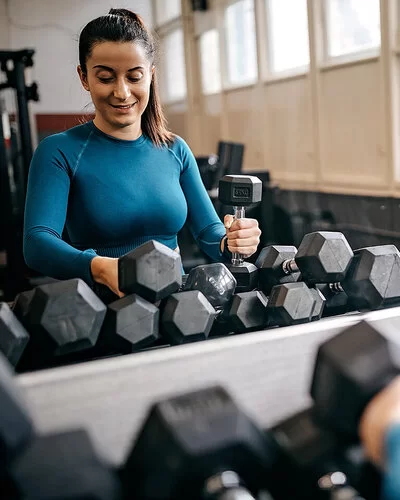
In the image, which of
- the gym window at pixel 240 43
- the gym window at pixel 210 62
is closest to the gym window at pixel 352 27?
the gym window at pixel 240 43

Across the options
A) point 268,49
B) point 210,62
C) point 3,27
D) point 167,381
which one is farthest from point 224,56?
point 167,381

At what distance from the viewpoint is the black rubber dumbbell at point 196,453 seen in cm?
50

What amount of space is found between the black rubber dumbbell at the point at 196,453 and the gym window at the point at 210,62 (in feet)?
18.5

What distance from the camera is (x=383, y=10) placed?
346 centimetres

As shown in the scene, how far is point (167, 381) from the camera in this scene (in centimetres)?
60

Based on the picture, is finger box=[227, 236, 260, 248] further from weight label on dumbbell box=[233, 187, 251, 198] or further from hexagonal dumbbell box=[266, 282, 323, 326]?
hexagonal dumbbell box=[266, 282, 323, 326]

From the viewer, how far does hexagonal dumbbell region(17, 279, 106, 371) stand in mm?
771

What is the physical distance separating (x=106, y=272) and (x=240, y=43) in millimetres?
4999

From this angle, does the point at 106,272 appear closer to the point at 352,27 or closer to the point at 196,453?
the point at 196,453

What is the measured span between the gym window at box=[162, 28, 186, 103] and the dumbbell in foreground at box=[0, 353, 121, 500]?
6.47 metres

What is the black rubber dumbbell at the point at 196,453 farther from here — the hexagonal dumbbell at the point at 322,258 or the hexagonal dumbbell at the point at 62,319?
the hexagonal dumbbell at the point at 322,258

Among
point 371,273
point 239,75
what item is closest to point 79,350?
point 371,273

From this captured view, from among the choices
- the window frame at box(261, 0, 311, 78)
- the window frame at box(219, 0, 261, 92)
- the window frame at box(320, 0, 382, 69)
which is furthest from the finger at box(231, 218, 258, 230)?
the window frame at box(219, 0, 261, 92)

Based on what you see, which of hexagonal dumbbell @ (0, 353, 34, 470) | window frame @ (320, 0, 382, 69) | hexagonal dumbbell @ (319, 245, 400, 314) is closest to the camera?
hexagonal dumbbell @ (0, 353, 34, 470)
